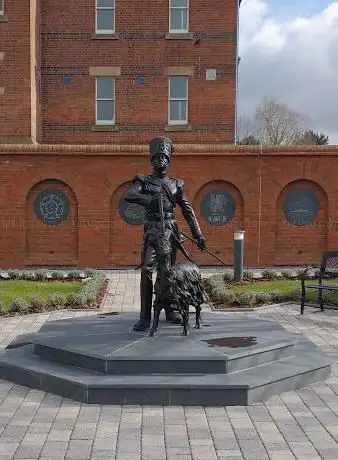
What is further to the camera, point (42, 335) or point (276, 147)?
point (276, 147)

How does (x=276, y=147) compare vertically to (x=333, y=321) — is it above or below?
above

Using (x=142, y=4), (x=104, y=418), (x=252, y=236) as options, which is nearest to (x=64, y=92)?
(x=142, y=4)

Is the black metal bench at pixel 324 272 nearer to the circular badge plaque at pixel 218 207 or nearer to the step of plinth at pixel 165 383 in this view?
the step of plinth at pixel 165 383

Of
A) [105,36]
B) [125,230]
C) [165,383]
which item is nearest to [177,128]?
[105,36]

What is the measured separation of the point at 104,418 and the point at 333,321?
18.6 feet

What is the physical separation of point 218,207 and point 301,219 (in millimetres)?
2583

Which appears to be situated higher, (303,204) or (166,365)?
(303,204)

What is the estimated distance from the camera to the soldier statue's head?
7127mm

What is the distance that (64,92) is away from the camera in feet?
79.1

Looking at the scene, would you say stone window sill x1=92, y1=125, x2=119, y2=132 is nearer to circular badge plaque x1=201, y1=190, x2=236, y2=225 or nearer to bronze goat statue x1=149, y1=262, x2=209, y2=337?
circular badge plaque x1=201, y1=190, x2=236, y2=225

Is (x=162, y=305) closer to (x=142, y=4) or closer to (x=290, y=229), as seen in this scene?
(x=290, y=229)

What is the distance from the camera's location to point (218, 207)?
17.7m

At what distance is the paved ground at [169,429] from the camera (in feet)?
14.8

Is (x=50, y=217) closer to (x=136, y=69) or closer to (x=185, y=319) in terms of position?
(x=136, y=69)
